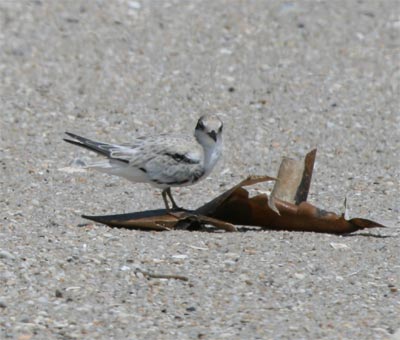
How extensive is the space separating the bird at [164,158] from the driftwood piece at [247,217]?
0.66 ft

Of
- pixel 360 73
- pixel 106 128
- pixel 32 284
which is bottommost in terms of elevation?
pixel 32 284

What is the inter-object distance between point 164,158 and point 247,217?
0.60 meters

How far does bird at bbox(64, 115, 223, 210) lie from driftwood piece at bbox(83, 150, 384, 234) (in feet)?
0.66

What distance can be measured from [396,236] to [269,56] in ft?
14.2

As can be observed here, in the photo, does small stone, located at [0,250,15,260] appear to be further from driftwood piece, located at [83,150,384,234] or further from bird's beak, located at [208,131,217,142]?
bird's beak, located at [208,131,217,142]

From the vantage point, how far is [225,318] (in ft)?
17.4

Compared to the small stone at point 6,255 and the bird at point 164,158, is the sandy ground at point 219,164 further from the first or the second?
the bird at point 164,158

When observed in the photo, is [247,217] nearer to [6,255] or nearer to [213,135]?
[213,135]

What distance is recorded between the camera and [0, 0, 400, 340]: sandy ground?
17.7 ft

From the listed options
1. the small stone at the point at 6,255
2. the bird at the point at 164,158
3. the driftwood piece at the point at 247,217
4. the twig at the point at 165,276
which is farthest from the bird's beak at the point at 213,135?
the small stone at the point at 6,255

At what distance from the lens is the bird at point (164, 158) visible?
689 centimetres

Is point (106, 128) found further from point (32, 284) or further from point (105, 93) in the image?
point (32, 284)

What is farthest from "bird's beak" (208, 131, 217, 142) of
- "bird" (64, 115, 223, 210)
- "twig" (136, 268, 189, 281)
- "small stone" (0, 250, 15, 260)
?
"small stone" (0, 250, 15, 260)

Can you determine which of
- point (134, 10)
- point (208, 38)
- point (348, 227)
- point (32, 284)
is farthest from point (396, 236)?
point (134, 10)
